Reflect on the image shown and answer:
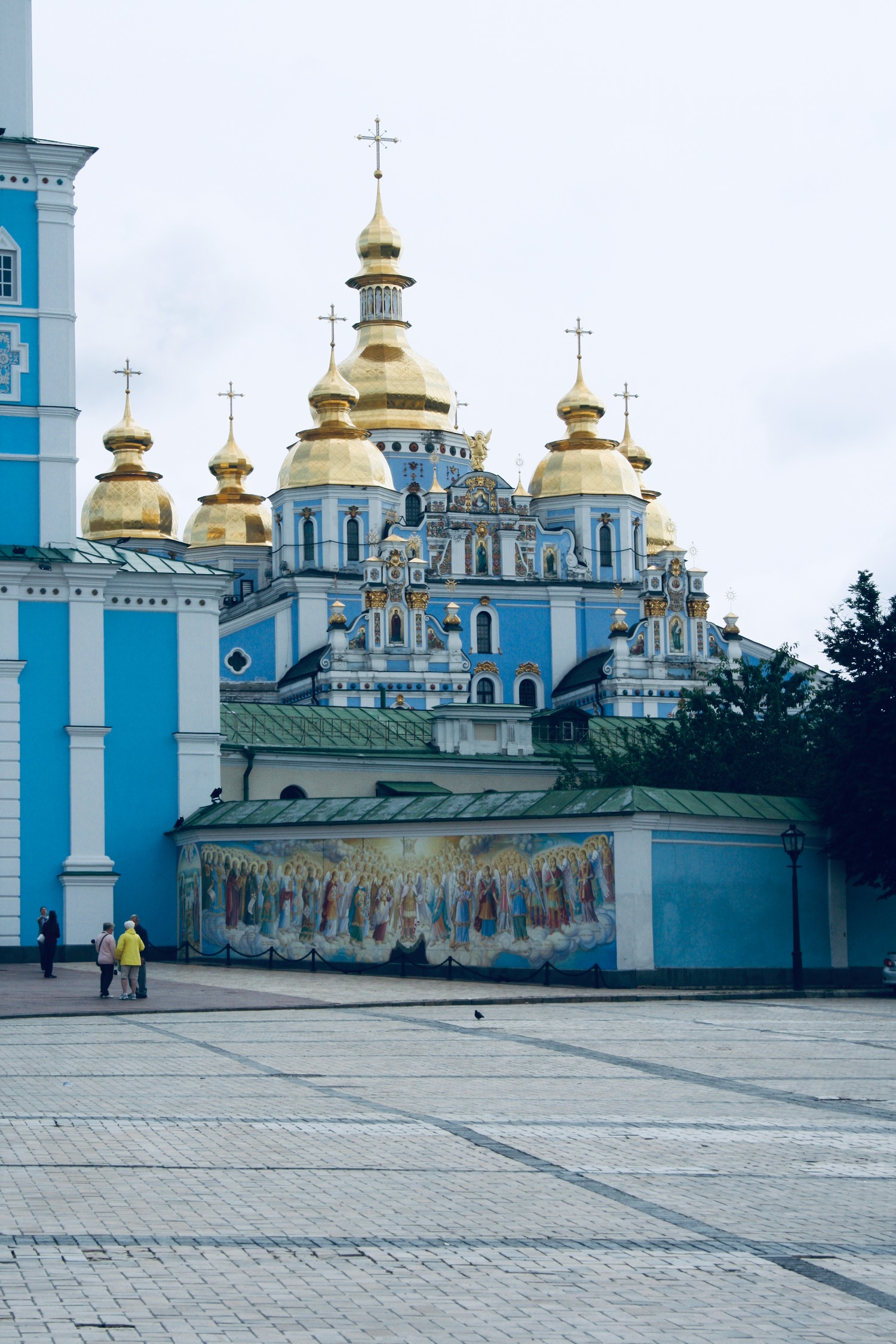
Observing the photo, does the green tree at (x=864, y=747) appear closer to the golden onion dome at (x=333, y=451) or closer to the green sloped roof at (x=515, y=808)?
the green sloped roof at (x=515, y=808)

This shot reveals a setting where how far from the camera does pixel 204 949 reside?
109 feet

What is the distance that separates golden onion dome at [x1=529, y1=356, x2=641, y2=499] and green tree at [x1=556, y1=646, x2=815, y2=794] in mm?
31774

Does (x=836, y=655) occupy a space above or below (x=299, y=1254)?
above

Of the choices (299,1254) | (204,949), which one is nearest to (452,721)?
(204,949)

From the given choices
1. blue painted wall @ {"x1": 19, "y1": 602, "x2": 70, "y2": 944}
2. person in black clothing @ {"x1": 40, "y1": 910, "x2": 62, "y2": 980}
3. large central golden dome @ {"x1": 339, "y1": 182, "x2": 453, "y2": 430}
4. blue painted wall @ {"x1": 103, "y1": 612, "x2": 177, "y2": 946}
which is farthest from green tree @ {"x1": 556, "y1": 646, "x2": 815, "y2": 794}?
large central golden dome @ {"x1": 339, "y1": 182, "x2": 453, "y2": 430}

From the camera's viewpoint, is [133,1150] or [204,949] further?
[204,949]

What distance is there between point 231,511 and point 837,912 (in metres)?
52.6

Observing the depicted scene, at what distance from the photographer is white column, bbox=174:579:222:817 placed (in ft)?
115

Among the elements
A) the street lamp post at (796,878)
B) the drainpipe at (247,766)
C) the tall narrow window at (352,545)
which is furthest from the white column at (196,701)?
the tall narrow window at (352,545)

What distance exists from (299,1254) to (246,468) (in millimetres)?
73259

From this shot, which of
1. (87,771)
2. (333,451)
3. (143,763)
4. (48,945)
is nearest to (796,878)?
(48,945)

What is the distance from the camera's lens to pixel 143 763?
114 feet

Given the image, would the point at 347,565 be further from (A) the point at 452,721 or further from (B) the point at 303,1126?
(B) the point at 303,1126

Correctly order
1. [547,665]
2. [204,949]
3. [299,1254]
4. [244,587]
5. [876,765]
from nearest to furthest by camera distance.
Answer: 1. [299,1254]
2. [876,765]
3. [204,949]
4. [547,665]
5. [244,587]
